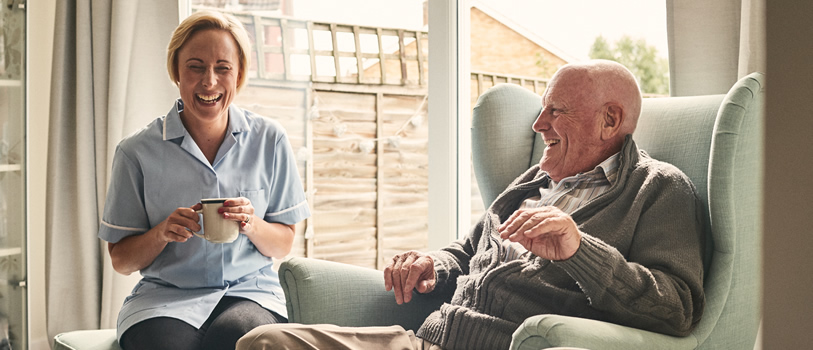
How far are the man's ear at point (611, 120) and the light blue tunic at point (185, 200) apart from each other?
920mm

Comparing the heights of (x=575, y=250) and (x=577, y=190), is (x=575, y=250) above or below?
below

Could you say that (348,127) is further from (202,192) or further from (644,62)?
(644,62)

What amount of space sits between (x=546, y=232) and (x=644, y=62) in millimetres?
1103

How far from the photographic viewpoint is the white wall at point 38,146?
3123 mm

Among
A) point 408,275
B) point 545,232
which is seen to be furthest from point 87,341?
point 545,232

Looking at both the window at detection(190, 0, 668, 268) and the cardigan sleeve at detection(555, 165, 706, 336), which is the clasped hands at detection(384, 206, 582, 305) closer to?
the cardigan sleeve at detection(555, 165, 706, 336)

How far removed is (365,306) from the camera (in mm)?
1723

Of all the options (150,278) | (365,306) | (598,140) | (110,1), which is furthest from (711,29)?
(110,1)

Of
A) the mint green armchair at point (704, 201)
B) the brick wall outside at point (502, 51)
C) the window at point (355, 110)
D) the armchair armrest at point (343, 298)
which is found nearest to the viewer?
the mint green armchair at point (704, 201)

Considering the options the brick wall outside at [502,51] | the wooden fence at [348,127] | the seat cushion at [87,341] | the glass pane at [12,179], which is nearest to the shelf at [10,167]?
the glass pane at [12,179]

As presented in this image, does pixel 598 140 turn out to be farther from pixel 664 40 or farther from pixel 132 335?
pixel 132 335

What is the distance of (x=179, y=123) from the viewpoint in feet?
6.14

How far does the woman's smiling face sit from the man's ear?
983 mm

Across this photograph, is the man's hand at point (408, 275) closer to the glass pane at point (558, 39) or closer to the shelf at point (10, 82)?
the glass pane at point (558, 39)
